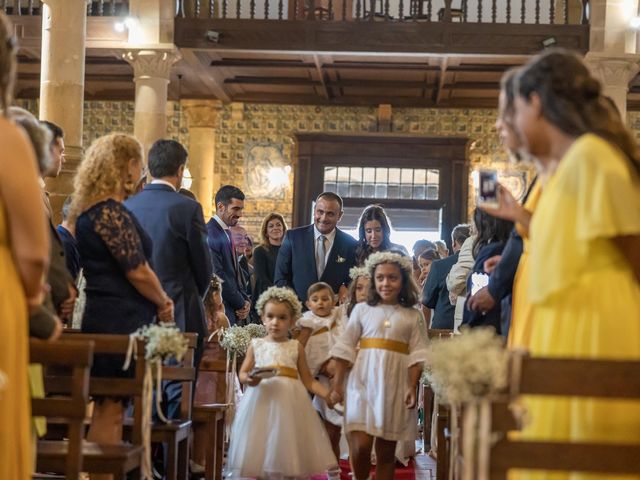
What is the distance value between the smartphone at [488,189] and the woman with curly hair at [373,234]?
422 cm

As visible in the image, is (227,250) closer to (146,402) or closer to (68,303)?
(68,303)

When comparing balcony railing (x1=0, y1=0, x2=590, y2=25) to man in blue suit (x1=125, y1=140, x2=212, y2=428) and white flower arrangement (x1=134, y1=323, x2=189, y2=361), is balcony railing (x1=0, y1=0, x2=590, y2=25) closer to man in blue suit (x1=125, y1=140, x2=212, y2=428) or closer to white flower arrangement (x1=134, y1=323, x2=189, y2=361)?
man in blue suit (x1=125, y1=140, x2=212, y2=428)

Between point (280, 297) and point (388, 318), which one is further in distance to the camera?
point (280, 297)

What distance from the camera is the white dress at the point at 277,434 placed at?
22.5 feet

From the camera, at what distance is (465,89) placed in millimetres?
20109

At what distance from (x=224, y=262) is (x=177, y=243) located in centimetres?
238

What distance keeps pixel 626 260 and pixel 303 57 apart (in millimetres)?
14885

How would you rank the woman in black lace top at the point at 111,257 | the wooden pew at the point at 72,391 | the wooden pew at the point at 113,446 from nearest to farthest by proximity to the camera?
the wooden pew at the point at 72,391
the wooden pew at the point at 113,446
the woman in black lace top at the point at 111,257

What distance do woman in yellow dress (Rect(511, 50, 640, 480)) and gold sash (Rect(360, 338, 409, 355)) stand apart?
131 inches

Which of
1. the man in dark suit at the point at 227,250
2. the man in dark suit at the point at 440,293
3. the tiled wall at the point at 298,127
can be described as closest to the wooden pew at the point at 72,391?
the man in dark suit at the point at 227,250

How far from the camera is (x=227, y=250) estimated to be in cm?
907

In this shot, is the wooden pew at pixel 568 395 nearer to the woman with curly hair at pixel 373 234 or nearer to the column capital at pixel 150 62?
the woman with curly hair at pixel 373 234

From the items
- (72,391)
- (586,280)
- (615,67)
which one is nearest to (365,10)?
(615,67)

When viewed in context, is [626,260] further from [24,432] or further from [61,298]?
[61,298]
